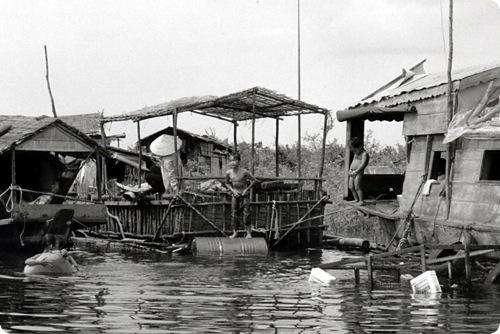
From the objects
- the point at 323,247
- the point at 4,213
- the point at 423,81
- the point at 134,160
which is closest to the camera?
the point at 423,81

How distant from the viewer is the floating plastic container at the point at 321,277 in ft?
38.7

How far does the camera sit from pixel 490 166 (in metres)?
13.2

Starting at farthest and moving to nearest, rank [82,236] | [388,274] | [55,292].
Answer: [82,236], [388,274], [55,292]

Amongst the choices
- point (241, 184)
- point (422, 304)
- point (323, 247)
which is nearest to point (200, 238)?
point (241, 184)

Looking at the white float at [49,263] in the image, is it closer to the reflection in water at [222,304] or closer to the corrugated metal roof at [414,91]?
the reflection in water at [222,304]

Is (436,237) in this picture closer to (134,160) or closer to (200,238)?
(200,238)

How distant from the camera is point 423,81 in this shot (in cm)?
1650

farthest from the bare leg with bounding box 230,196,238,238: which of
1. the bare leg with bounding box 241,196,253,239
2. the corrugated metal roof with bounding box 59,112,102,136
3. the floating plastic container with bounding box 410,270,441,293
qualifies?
the corrugated metal roof with bounding box 59,112,102,136

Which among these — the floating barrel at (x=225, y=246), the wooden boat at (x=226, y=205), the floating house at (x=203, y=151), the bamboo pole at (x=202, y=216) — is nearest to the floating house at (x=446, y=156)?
the wooden boat at (x=226, y=205)

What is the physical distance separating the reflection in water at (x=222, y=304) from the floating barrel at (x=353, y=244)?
4.51 metres

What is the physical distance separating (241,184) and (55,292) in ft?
23.2

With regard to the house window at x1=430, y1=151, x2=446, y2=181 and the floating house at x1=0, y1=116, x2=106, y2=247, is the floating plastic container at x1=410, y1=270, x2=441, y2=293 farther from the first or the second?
the floating house at x1=0, y1=116, x2=106, y2=247

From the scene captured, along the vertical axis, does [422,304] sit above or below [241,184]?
below

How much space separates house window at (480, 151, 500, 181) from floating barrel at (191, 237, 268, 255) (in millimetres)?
5316
